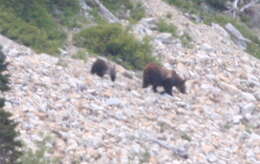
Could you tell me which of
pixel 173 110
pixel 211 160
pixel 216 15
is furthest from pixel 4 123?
pixel 216 15

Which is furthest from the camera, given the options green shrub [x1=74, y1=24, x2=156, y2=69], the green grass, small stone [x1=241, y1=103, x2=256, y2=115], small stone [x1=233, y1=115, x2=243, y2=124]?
the green grass

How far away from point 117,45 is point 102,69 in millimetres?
2715

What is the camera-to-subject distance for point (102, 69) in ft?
49.9

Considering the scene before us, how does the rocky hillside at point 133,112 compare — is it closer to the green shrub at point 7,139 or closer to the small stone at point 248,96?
the small stone at point 248,96

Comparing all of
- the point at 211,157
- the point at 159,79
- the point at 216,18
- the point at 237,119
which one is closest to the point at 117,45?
the point at 159,79

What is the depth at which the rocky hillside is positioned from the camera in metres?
10.7

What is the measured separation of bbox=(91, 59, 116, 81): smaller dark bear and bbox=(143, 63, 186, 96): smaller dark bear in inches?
32.4

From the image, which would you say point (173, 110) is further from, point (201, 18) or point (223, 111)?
point (201, 18)

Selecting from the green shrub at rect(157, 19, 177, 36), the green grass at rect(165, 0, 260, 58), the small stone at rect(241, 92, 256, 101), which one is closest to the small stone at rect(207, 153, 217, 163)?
the small stone at rect(241, 92, 256, 101)

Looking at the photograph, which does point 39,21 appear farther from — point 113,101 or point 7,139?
point 7,139

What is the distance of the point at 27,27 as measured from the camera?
17.0 m

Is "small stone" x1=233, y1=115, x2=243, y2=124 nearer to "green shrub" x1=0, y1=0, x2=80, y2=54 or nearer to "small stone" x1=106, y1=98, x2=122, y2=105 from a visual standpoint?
"small stone" x1=106, y1=98, x2=122, y2=105

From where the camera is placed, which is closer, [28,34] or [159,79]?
[159,79]

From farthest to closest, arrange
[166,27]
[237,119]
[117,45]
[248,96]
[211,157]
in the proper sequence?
1. [166,27]
2. [117,45]
3. [248,96]
4. [237,119]
5. [211,157]
